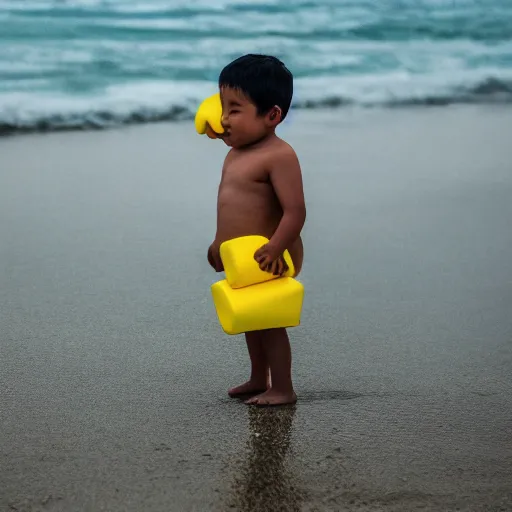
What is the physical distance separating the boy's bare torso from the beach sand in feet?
1.56

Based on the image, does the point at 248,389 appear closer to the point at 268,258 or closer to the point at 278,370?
the point at 278,370

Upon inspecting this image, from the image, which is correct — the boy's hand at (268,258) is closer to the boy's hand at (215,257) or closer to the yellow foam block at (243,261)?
the yellow foam block at (243,261)

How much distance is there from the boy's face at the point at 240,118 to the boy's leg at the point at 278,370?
0.53 m

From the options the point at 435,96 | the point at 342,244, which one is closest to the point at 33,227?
the point at 342,244

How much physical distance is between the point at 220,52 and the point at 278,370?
8.36 m

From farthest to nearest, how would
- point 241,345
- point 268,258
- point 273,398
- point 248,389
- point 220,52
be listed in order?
point 220,52 → point 241,345 → point 248,389 → point 273,398 → point 268,258

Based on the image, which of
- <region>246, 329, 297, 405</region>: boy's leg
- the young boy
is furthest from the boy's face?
<region>246, 329, 297, 405</region>: boy's leg

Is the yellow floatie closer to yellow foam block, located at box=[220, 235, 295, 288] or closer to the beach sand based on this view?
yellow foam block, located at box=[220, 235, 295, 288]

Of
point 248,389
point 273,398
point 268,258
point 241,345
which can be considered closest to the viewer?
point 268,258

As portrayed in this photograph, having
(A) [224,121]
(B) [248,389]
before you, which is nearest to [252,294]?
(B) [248,389]

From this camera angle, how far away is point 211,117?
2.64 meters

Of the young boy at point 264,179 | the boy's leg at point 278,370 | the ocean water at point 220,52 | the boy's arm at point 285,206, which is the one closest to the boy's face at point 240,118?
the young boy at point 264,179

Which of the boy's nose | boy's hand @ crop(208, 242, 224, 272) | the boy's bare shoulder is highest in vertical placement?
the boy's nose

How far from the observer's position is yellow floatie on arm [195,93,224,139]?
2645mm
